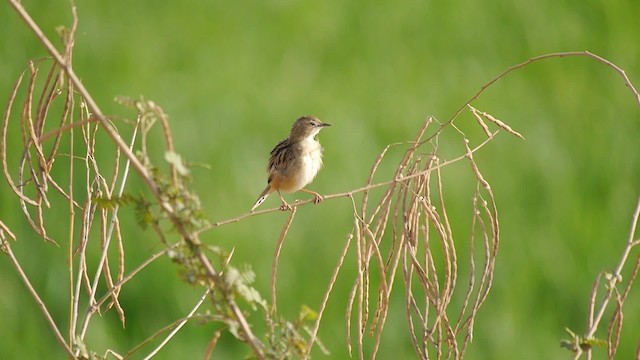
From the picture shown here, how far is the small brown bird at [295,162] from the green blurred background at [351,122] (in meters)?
1.30

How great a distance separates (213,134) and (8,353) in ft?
6.92

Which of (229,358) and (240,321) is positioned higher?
(240,321)

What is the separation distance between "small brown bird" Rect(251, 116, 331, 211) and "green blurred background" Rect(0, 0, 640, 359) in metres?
1.30

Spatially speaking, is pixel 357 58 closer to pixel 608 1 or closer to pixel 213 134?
pixel 213 134

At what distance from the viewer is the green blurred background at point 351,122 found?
21.6 feet

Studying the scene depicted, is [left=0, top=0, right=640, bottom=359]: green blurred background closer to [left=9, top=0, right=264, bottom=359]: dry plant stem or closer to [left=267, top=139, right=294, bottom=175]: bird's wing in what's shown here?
[left=267, top=139, right=294, bottom=175]: bird's wing

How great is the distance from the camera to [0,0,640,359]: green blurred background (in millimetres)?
6578

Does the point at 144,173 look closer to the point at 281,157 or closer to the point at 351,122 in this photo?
the point at 281,157

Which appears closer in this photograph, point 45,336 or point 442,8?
point 45,336

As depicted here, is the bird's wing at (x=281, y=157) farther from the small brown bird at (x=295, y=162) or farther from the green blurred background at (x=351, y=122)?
the green blurred background at (x=351, y=122)

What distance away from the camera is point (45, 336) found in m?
6.42

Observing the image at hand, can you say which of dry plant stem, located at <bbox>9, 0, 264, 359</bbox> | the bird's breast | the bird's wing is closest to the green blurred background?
the bird's wing

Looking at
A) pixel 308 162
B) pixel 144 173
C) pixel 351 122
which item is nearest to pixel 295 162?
pixel 308 162

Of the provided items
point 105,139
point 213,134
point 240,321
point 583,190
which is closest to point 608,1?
point 583,190
